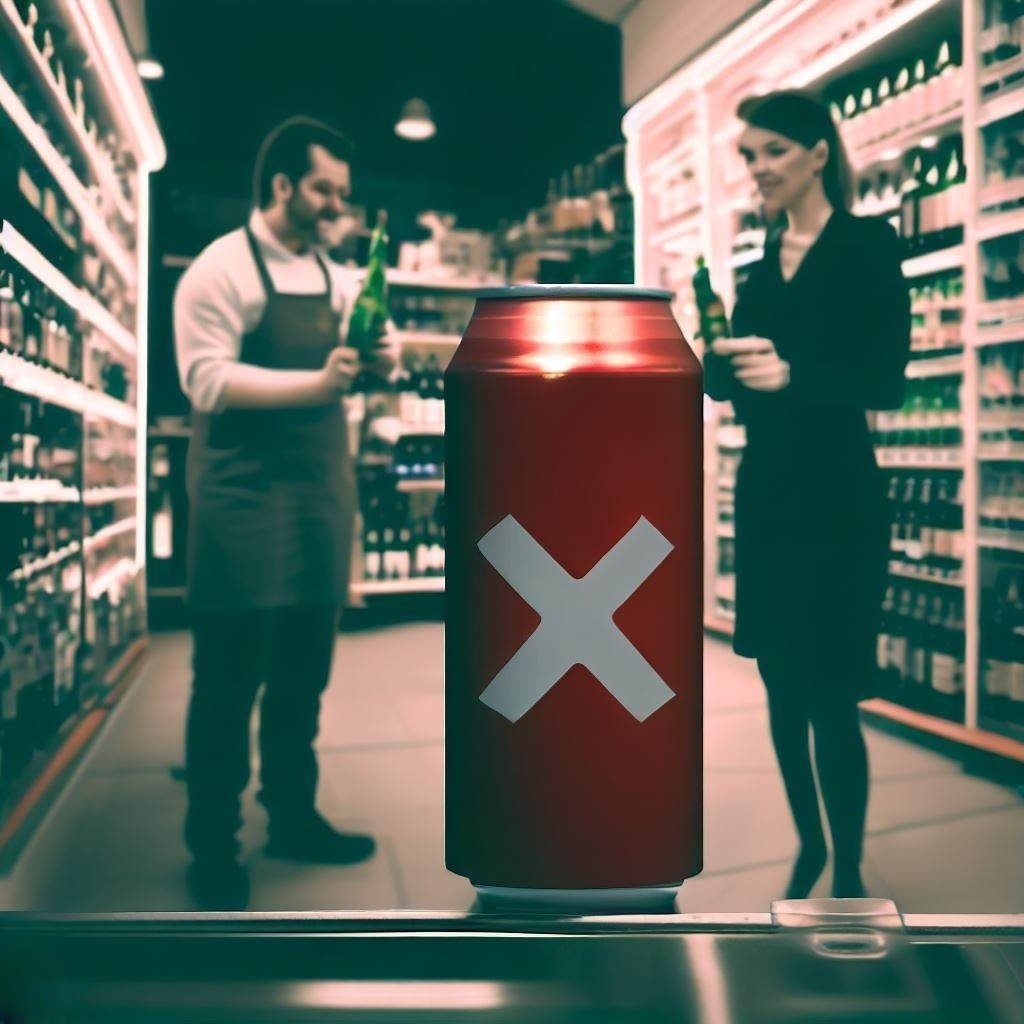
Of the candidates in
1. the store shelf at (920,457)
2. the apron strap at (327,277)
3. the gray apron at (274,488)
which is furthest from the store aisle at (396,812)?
the apron strap at (327,277)

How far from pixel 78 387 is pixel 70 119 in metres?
0.42

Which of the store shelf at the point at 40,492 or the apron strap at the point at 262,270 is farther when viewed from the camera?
the store shelf at the point at 40,492

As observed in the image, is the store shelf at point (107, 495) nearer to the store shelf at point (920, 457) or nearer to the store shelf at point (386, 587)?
the store shelf at point (386, 587)

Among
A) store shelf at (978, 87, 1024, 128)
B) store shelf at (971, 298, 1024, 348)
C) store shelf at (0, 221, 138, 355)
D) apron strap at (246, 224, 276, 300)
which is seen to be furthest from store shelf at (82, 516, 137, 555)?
store shelf at (978, 87, 1024, 128)

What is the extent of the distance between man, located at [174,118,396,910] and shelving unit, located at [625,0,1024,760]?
434 millimetres

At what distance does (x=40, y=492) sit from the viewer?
1.77 meters

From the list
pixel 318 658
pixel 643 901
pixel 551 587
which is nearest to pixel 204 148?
pixel 318 658

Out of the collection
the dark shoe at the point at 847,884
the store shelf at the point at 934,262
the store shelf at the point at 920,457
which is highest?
the store shelf at the point at 934,262

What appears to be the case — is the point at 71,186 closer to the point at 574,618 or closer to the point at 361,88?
the point at 361,88

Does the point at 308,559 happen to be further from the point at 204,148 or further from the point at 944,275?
the point at 944,275

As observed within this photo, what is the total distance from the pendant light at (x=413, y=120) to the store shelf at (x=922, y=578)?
0.85m

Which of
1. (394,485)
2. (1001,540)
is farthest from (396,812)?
(1001,540)

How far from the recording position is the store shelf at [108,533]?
152cm

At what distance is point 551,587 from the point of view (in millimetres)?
1072
